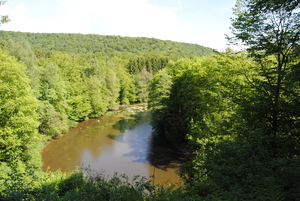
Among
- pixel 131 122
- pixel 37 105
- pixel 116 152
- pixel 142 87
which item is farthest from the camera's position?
pixel 142 87

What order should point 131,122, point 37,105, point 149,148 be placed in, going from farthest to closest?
point 131,122 < point 149,148 < point 37,105

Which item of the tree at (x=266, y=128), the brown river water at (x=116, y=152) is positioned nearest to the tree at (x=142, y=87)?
the brown river water at (x=116, y=152)

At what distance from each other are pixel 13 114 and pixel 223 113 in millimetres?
15267

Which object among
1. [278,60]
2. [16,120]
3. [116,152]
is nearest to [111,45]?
[116,152]

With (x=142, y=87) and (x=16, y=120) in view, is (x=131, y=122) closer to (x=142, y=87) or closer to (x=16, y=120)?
(x=16, y=120)

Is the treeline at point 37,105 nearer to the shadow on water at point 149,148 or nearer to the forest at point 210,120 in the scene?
the forest at point 210,120

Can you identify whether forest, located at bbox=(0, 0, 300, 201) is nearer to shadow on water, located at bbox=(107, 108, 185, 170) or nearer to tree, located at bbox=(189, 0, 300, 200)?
tree, located at bbox=(189, 0, 300, 200)

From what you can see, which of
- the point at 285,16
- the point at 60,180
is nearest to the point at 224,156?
the point at 285,16

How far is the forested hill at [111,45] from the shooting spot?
122 m

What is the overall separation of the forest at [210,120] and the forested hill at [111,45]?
96957 mm

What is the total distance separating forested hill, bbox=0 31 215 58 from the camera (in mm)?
122500

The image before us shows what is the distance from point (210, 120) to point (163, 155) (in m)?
7.77

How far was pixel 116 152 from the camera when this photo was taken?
21.3m

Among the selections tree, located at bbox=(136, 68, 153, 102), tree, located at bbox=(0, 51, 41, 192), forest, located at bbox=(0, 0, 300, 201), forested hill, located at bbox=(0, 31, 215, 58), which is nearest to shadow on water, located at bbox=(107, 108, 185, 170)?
forest, located at bbox=(0, 0, 300, 201)
